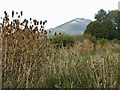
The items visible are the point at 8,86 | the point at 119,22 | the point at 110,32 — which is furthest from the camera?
the point at 119,22

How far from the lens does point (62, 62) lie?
353cm

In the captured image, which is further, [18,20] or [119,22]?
[119,22]

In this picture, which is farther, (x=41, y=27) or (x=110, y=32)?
(x=110, y=32)

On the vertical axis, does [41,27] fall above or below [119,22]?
below

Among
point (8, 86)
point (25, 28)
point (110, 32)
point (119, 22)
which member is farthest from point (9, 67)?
point (119, 22)

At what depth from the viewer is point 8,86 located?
2.86 meters

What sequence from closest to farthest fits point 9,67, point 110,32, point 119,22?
point 9,67 < point 110,32 < point 119,22

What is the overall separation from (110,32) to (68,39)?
11.3 m

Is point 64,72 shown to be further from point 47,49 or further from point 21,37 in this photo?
point 21,37

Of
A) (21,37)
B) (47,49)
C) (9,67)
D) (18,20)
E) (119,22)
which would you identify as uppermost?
(119,22)

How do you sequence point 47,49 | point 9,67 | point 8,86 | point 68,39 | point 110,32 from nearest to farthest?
point 8,86, point 9,67, point 47,49, point 68,39, point 110,32

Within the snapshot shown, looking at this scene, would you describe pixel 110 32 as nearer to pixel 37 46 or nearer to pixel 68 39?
pixel 68 39

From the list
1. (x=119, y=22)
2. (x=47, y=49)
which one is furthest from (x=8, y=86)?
(x=119, y=22)

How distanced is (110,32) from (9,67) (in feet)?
70.0
